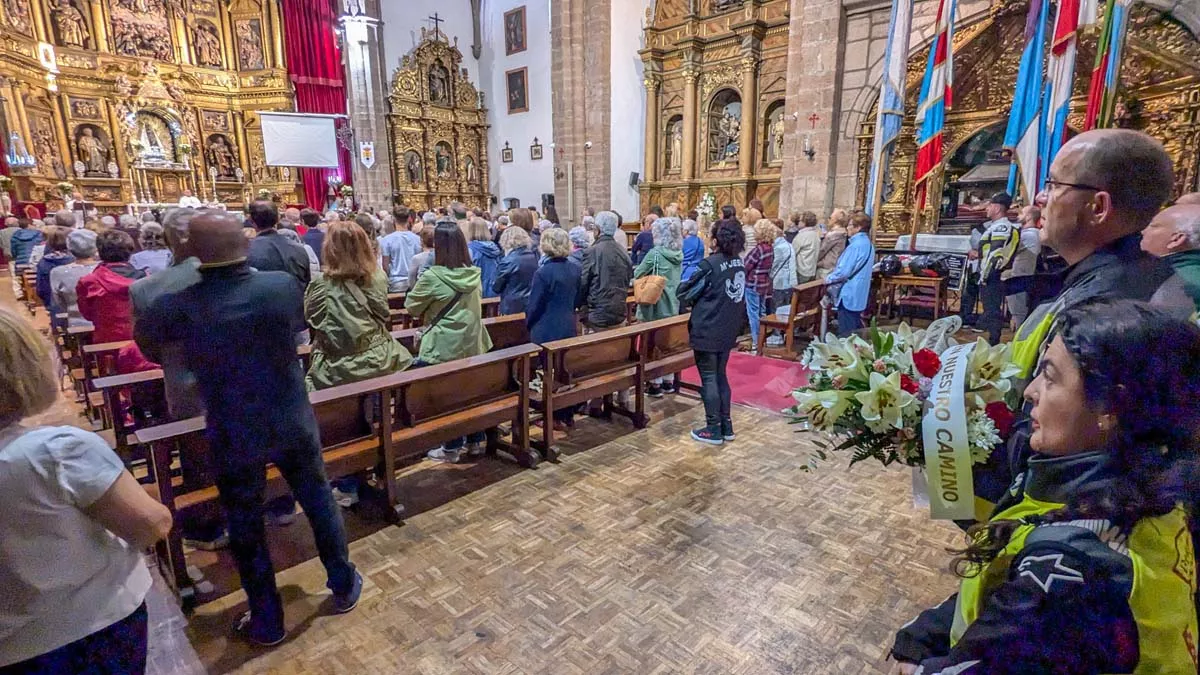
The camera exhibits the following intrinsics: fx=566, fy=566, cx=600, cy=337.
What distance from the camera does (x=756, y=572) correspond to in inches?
100

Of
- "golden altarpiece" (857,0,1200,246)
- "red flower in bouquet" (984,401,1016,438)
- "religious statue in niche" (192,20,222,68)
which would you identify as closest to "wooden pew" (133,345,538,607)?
"red flower in bouquet" (984,401,1016,438)

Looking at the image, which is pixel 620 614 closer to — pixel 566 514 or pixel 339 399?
pixel 566 514

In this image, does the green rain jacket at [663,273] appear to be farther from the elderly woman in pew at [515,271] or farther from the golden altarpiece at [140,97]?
the golden altarpiece at [140,97]

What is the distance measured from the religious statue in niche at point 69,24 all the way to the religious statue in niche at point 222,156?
3.21m

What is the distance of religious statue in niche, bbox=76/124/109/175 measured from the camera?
13836 millimetres

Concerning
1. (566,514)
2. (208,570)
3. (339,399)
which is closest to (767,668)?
(566,514)

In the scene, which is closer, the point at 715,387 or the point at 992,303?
the point at 715,387

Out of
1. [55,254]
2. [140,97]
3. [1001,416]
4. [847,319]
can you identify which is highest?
[140,97]

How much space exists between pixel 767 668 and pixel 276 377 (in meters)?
2.02

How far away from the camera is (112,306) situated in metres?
3.52

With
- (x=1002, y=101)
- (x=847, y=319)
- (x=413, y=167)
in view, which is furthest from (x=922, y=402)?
(x=413, y=167)

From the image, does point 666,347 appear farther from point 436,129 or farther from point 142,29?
point 142,29

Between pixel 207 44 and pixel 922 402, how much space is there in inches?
804

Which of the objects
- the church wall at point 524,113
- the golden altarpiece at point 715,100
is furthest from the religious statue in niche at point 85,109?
the golden altarpiece at point 715,100
